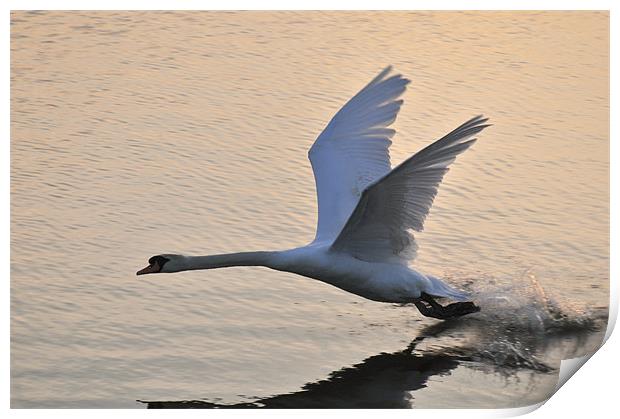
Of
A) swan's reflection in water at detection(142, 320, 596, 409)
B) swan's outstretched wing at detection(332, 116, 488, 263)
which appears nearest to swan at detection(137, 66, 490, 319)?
swan's outstretched wing at detection(332, 116, 488, 263)

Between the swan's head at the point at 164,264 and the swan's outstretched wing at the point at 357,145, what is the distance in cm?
53

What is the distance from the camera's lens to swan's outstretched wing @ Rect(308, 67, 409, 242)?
5730mm

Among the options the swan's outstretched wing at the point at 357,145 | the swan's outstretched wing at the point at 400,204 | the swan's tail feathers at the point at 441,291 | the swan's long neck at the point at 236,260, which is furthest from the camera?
the swan's outstretched wing at the point at 357,145

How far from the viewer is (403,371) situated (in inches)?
215

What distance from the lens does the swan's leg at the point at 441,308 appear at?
5.60m

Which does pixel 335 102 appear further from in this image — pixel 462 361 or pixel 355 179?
pixel 462 361

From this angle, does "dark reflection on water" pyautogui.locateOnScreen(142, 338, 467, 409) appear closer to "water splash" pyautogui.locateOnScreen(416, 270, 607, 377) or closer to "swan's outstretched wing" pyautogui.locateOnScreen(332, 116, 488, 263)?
"water splash" pyautogui.locateOnScreen(416, 270, 607, 377)

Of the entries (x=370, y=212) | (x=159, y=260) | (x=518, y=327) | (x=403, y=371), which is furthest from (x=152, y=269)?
(x=518, y=327)

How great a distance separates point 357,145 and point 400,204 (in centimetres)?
61

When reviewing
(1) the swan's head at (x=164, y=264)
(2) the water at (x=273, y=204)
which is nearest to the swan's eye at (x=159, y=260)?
(1) the swan's head at (x=164, y=264)

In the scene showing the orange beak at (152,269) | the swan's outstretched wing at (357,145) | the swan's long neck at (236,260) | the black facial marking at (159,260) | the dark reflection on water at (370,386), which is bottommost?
the dark reflection on water at (370,386)

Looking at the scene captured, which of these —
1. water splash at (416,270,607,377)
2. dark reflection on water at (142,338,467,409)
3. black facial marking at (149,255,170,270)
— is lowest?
dark reflection on water at (142,338,467,409)

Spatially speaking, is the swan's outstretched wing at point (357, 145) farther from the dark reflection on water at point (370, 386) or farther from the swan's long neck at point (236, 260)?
the dark reflection on water at point (370, 386)

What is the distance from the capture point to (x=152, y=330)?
5570mm
